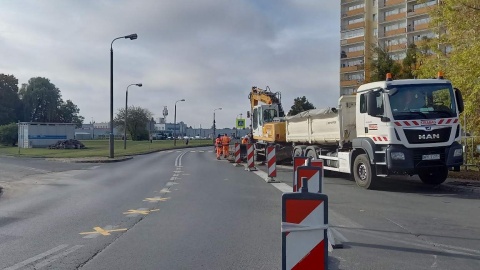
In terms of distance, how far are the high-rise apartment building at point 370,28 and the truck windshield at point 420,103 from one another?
51222 millimetres

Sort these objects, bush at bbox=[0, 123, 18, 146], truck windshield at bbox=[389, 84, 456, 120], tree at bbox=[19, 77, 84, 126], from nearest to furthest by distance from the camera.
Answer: truck windshield at bbox=[389, 84, 456, 120] < bush at bbox=[0, 123, 18, 146] < tree at bbox=[19, 77, 84, 126]

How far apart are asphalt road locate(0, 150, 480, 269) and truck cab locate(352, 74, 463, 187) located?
38.3 inches

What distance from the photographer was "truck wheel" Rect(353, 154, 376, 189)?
15.3 m

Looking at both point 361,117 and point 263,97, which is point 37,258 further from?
point 263,97

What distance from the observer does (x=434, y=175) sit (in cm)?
1627

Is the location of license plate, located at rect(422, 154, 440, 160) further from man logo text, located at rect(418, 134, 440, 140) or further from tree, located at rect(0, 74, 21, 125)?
tree, located at rect(0, 74, 21, 125)

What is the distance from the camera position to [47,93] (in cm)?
11112

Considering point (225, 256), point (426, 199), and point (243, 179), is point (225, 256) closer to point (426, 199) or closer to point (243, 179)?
point (426, 199)

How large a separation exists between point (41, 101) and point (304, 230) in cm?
11467

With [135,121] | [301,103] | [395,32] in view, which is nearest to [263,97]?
[301,103]

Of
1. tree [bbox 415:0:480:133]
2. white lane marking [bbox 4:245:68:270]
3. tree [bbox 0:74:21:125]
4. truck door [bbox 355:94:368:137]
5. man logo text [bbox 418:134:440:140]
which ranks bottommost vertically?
white lane marking [bbox 4:245:68:270]

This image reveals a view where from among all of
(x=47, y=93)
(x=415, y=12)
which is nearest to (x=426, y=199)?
(x=415, y=12)

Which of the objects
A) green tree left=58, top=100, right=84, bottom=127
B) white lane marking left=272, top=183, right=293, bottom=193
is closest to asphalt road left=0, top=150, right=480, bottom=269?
white lane marking left=272, top=183, right=293, bottom=193

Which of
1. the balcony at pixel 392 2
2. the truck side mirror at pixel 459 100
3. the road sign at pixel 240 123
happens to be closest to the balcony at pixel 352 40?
the balcony at pixel 392 2
